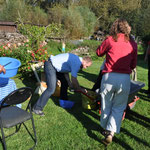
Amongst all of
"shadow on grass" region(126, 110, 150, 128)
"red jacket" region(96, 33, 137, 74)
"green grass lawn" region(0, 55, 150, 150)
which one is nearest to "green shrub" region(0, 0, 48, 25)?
"green grass lawn" region(0, 55, 150, 150)

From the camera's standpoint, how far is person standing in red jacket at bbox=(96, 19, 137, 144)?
2439 millimetres

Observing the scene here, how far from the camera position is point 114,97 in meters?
2.63

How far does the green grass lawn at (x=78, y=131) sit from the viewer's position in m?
2.72

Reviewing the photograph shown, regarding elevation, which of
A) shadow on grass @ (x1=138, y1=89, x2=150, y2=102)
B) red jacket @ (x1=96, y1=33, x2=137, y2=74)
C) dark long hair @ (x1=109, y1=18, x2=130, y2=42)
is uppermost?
dark long hair @ (x1=109, y1=18, x2=130, y2=42)

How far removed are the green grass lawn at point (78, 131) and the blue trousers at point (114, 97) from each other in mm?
377

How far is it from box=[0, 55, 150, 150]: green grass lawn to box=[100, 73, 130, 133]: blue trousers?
0.38 metres

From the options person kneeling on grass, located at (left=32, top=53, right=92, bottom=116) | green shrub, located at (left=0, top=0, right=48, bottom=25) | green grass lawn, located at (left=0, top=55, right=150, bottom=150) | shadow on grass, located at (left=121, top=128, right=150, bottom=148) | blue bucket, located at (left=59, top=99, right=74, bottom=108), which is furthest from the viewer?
green shrub, located at (left=0, top=0, right=48, bottom=25)

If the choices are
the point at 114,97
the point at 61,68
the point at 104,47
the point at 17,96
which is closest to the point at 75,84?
the point at 61,68

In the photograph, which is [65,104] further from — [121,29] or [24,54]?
[24,54]

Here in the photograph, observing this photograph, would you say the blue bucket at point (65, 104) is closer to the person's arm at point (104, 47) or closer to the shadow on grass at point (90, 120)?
the shadow on grass at point (90, 120)

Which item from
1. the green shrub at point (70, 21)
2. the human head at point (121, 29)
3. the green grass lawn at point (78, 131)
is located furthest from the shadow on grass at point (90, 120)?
the green shrub at point (70, 21)

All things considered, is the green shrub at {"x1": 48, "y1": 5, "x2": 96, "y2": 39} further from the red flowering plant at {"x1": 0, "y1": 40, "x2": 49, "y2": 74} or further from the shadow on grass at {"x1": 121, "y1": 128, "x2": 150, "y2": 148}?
the shadow on grass at {"x1": 121, "y1": 128, "x2": 150, "y2": 148}

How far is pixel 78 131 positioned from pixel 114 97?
96cm

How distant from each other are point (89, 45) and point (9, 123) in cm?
1350
